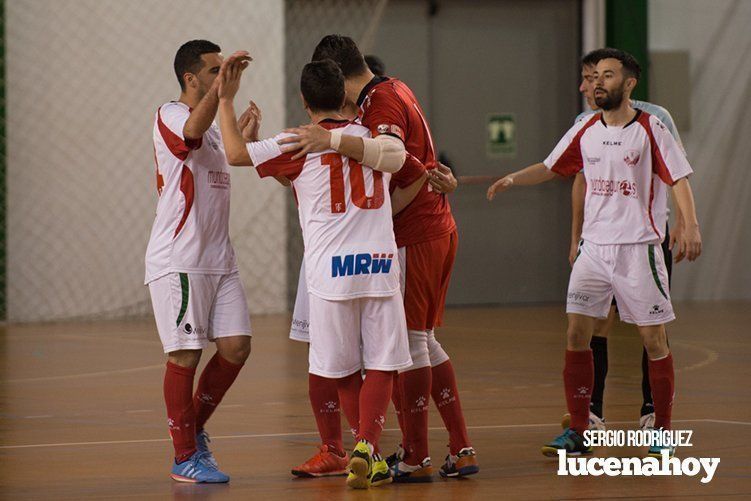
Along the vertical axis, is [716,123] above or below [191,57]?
above

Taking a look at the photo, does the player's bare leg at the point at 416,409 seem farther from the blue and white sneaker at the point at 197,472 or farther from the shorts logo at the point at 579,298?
the shorts logo at the point at 579,298

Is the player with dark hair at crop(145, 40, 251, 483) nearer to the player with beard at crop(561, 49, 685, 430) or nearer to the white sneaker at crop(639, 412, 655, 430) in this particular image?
the player with beard at crop(561, 49, 685, 430)

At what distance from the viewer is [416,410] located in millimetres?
4957

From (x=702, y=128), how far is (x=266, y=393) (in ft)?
32.3

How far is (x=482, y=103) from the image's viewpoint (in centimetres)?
1552

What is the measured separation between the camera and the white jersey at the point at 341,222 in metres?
4.66

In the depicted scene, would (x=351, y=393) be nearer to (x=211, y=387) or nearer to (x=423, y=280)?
(x=423, y=280)

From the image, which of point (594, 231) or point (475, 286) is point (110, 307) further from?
point (594, 231)

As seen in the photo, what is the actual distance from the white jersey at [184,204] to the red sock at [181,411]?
41 cm

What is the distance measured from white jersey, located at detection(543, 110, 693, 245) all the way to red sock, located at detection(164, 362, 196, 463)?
192 centimetres

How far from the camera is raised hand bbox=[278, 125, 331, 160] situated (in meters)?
4.62

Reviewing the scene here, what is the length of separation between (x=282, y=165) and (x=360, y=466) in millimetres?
1142

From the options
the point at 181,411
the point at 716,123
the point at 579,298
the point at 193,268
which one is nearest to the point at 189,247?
the point at 193,268

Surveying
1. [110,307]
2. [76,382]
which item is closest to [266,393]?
[76,382]
